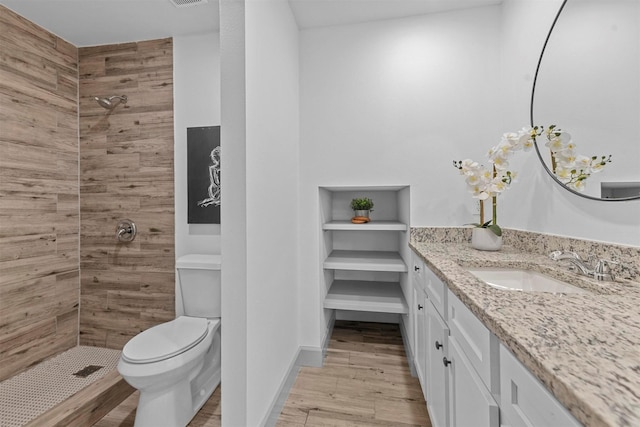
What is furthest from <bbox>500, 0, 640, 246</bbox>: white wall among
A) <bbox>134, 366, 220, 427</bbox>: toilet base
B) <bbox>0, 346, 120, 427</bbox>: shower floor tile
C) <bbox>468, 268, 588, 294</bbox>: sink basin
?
<bbox>0, 346, 120, 427</bbox>: shower floor tile

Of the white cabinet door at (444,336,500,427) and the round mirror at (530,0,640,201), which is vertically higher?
the round mirror at (530,0,640,201)

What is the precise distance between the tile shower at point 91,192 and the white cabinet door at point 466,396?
6.57 feet

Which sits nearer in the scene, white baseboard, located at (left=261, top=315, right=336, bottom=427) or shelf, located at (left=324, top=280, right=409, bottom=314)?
white baseboard, located at (left=261, top=315, right=336, bottom=427)

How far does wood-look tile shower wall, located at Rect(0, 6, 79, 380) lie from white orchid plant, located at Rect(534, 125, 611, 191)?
3197 millimetres

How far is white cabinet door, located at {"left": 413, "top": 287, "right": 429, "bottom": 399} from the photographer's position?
1.47 m

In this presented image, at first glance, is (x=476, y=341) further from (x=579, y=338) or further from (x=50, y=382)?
(x=50, y=382)

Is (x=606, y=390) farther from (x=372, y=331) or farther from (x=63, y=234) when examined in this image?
(x=63, y=234)

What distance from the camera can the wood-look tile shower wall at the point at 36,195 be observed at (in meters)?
1.85

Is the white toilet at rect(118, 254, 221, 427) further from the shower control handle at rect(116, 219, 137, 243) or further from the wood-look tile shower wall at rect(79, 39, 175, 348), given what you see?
the shower control handle at rect(116, 219, 137, 243)

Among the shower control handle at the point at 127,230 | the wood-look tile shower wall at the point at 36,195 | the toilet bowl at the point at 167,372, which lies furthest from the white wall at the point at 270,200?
the wood-look tile shower wall at the point at 36,195

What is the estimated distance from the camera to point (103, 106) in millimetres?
2219

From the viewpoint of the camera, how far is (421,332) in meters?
1.56

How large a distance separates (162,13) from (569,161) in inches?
102

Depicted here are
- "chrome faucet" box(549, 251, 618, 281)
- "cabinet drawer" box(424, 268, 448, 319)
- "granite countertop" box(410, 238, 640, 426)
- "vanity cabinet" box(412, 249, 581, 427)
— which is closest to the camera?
"granite countertop" box(410, 238, 640, 426)
